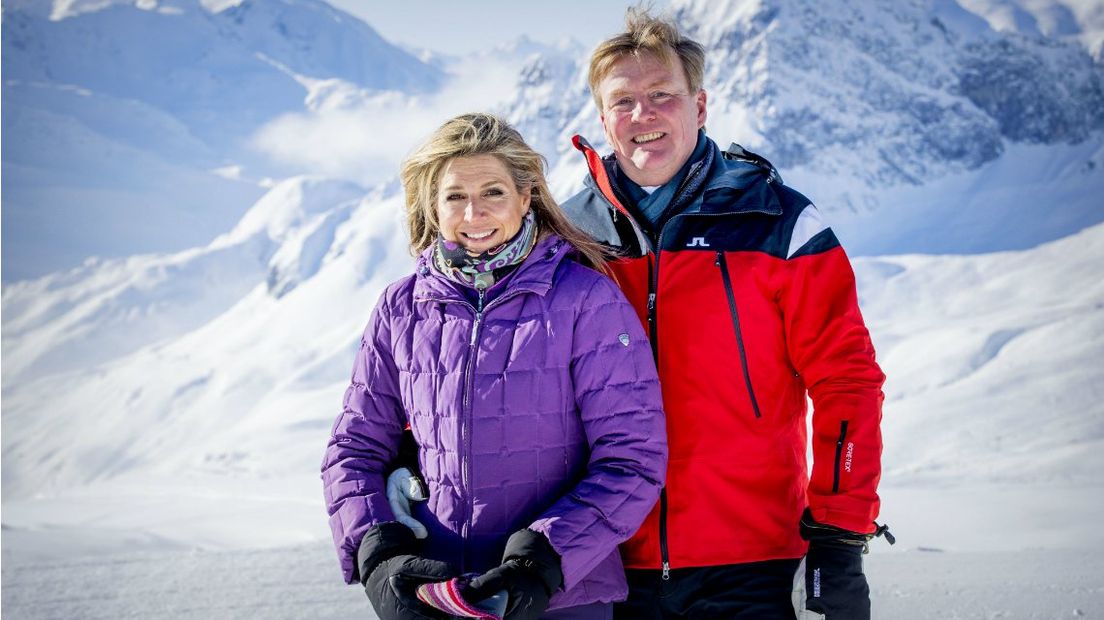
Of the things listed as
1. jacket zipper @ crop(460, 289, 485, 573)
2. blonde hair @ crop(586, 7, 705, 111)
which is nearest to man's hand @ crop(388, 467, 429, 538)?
jacket zipper @ crop(460, 289, 485, 573)

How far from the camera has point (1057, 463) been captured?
13391 mm

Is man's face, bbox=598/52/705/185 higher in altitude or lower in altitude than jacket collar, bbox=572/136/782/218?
higher

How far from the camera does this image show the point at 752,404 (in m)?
2.26

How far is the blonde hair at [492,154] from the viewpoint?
2.12 m

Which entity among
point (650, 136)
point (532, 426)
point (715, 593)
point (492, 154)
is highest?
point (650, 136)

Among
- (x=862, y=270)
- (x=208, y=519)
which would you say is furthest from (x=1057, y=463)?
(x=862, y=270)

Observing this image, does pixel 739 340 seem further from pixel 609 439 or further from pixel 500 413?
pixel 500 413

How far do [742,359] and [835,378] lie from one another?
0.78 ft

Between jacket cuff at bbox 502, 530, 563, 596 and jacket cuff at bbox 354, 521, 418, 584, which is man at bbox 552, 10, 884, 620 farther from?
jacket cuff at bbox 354, 521, 418, 584

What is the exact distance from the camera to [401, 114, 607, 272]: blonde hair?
212 cm

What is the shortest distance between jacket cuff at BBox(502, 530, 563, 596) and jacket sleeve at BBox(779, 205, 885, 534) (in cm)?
71

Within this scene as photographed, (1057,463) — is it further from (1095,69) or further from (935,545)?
(1095,69)

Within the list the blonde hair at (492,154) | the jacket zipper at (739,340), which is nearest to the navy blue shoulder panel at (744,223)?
the jacket zipper at (739,340)

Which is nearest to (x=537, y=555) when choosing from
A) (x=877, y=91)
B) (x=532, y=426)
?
(x=532, y=426)
